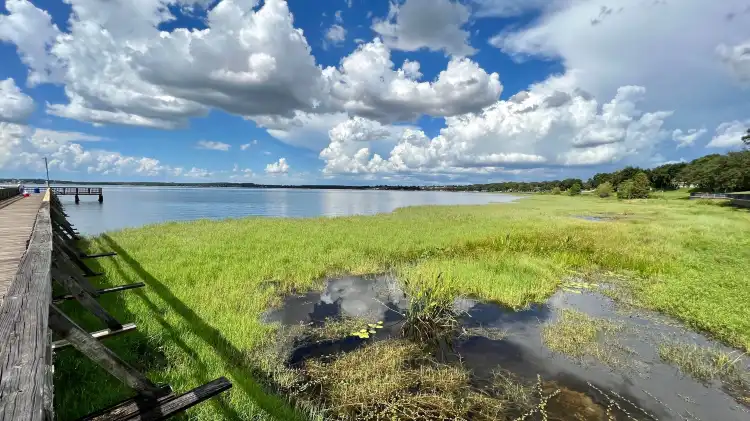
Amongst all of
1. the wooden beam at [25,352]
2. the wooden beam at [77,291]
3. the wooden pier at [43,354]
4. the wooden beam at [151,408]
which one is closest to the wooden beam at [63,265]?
the wooden pier at [43,354]

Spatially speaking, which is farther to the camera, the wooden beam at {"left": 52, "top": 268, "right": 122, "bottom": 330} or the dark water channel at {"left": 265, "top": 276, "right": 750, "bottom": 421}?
the dark water channel at {"left": 265, "top": 276, "right": 750, "bottom": 421}

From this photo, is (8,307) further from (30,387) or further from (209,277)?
(209,277)

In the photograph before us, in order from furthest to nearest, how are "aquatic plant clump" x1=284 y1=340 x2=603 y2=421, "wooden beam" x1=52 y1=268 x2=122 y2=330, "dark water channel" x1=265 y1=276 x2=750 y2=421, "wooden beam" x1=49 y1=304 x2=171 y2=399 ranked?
"dark water channel" x1=265 y1=276 x2=750 y2=421 → "aquatic plant clump" x1=284 y1=340 x2=603 y2=421 → "wooden beam" x1=52 y1=268 x2=122 y2=330 → "wooden beam" x1=49 y1=304 x2=171 y2=399

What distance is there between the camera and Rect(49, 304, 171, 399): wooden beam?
3.41 m

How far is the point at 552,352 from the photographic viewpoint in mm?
8898

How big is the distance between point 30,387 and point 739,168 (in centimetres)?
11114

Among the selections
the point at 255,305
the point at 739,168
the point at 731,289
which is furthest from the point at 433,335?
the point at 739,168

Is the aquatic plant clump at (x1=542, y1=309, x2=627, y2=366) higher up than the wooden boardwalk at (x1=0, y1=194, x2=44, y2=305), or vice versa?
the wooden boardwalk at (x1=0, y1=194, x2=44, y2=305)

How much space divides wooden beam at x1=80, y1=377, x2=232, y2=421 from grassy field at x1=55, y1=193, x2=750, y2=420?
1.20 meters

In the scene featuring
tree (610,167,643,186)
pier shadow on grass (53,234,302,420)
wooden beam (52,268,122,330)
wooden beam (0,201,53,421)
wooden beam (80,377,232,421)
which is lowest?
pier shadow on grass (53,234,302,420)

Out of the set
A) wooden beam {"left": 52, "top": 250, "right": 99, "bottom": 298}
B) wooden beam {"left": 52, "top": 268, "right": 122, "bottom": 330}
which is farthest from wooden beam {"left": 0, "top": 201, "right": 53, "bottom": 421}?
wooden beam {"left": 52, "top": 250, "right": 99, "bottom": 298}

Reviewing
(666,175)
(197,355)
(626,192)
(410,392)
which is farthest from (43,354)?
(666,175)

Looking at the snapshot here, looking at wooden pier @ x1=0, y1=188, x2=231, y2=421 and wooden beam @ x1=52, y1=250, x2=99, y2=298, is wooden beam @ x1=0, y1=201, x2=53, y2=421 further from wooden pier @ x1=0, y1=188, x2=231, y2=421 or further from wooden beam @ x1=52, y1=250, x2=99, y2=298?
wooden beam @ x1=52, y1=250, x2=99, y2=298

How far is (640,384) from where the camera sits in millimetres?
7523
